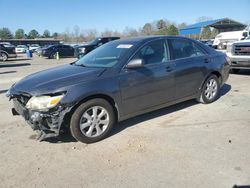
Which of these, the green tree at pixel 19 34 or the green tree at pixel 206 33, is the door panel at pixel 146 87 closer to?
the green tree at pixel 206 33

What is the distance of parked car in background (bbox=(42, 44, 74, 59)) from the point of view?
93.7ft

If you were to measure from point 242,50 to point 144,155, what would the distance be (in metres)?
8.22

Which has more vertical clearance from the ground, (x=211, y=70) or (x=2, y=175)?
(x=211, y=70)

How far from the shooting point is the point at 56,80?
168 inches

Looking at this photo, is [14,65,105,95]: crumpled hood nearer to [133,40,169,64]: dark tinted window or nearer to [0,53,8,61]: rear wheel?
[133,40,169,64]: dark tinted window

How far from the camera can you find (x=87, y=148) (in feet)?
13.8

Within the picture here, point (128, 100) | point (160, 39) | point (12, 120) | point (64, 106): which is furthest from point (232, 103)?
point (12, 120)

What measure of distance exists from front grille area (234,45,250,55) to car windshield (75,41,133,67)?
263 inches

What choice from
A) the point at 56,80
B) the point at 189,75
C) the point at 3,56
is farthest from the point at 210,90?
the point at 3,56

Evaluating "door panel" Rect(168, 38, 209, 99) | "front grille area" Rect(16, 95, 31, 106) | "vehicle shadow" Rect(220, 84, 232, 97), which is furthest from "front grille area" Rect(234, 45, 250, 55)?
"front grille area" Rect(16, 95, 31, 106)

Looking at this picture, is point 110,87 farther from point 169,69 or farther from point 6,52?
point 6,52

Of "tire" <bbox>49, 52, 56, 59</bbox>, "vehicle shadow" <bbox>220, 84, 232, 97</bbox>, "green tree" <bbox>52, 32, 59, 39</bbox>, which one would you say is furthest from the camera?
"green tree" <bbox>52, 32, 59, 39</bbox>

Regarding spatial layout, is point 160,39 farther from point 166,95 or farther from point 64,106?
point 64,106

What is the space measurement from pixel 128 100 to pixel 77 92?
0.98 metres
